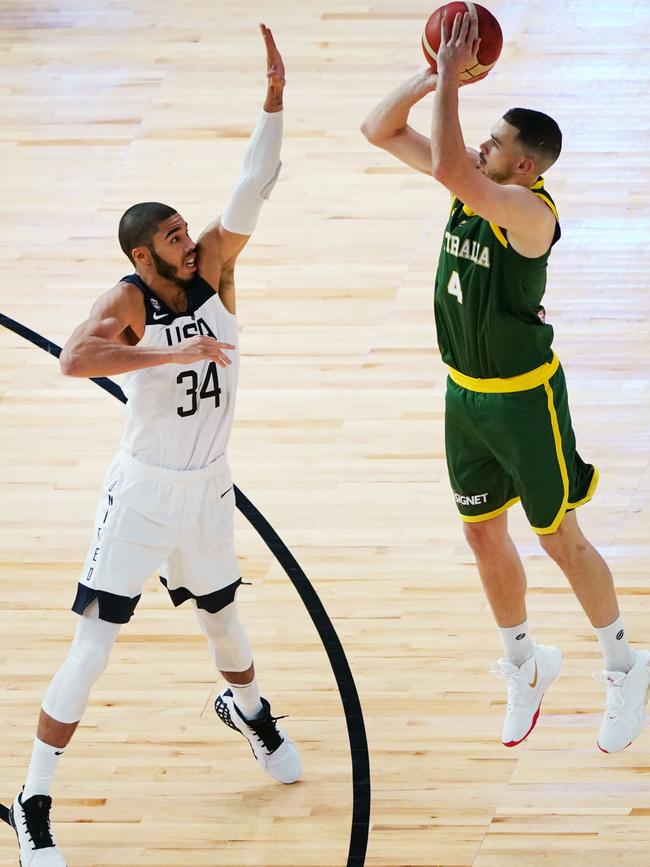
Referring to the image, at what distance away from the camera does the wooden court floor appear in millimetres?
5281

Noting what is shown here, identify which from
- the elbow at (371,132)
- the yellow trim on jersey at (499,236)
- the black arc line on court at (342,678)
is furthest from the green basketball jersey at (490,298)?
the black arc line on court at (342,678)

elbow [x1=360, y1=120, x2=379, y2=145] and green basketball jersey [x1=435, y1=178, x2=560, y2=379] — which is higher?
elbow [x1=360, y1=120, x2=379, y2=145]

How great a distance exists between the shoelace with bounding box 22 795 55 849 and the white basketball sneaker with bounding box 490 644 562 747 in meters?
1.57

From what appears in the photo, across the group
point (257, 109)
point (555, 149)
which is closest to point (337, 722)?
point (555, 149)

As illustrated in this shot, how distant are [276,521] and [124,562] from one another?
1.78 meters

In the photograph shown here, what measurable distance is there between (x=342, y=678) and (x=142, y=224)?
1.92m

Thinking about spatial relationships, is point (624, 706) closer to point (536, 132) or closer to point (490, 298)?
point (490, 298)

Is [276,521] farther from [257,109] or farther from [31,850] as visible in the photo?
[257,109]

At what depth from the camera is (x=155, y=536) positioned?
495cm

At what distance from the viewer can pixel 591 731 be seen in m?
5.46

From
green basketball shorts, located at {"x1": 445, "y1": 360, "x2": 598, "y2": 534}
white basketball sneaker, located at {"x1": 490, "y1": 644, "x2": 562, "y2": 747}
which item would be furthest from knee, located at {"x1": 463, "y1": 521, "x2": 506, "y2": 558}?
white basketball sneaker, located at {"x1": 490, "y1": 644, "x2": 562, "y2": 747}

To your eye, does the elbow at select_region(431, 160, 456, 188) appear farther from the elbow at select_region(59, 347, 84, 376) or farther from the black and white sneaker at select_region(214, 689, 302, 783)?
the black and white sneaker at select_region(214, 689, 302, 783)

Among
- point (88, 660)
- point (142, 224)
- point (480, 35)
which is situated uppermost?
point (480, 35)

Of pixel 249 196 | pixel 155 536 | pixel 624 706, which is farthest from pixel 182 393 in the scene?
pixel 624 706
